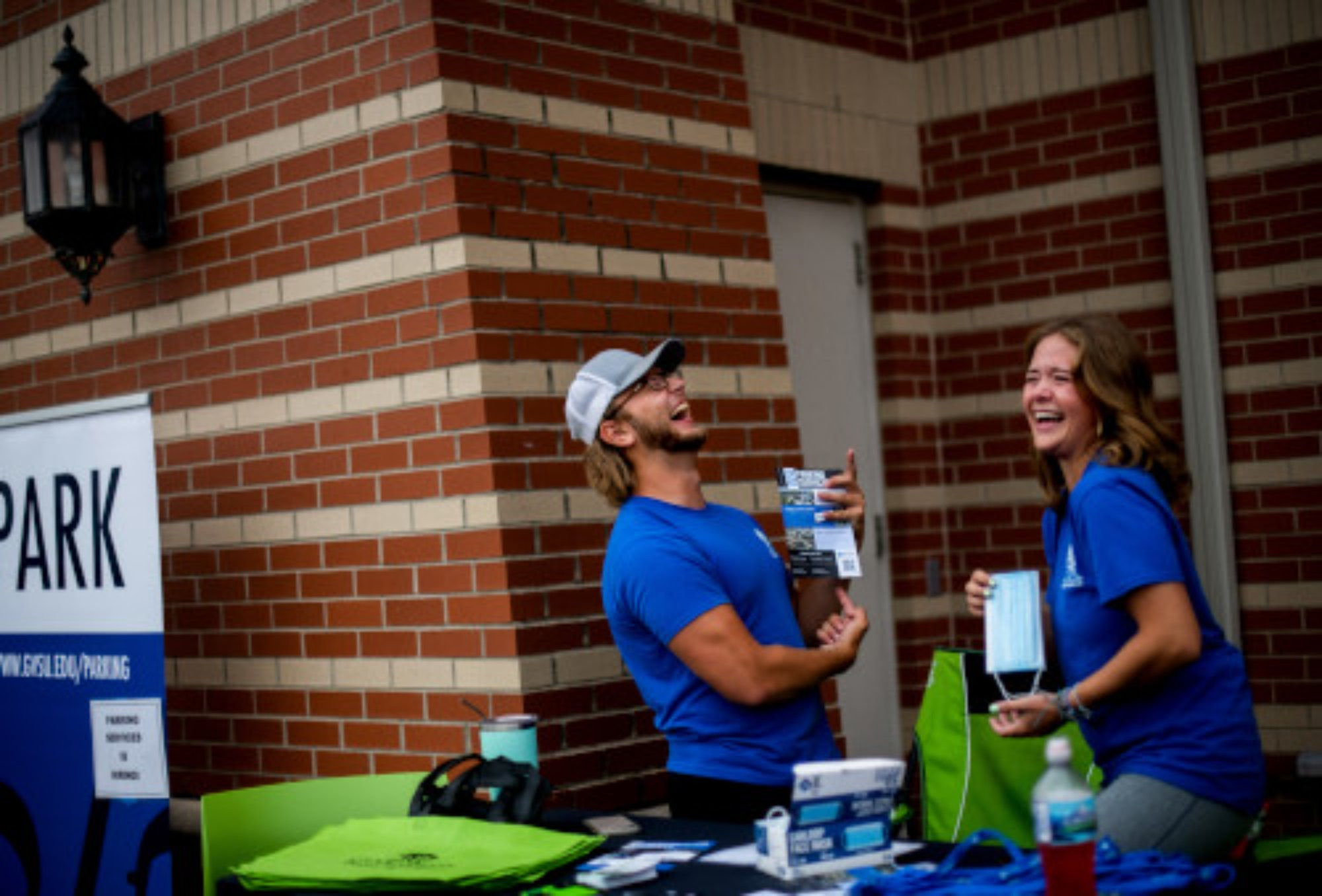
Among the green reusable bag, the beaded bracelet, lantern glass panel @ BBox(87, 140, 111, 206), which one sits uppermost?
lantern glass panel @ BBox(87, 140, 111, 206)

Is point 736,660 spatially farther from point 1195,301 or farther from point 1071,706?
point 1195,301

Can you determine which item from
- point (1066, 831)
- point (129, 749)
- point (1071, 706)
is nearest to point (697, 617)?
point (1071, 706)

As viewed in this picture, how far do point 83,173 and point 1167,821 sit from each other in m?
4.09

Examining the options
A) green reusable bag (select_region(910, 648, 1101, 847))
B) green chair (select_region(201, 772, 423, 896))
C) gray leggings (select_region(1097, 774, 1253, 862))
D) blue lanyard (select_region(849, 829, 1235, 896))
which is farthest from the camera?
green reusable bag (select_region(910, 648, 1101, 847))

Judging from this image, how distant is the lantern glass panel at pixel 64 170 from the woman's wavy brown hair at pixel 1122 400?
11.3ft

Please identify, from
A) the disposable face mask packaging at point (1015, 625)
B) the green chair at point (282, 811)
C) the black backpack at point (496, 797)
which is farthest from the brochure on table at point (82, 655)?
the disposable face mask packaging at point (1015, 625)

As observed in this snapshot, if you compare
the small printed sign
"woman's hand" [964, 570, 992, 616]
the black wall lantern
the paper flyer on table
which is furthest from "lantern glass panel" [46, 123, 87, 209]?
"woman's hand" [964, 570, 992, 616]

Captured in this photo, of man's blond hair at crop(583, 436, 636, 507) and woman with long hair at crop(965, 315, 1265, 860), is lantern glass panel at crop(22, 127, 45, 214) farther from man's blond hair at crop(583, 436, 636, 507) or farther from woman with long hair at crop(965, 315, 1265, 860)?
woman with long hair at crop(965, 315, 1265, 860)

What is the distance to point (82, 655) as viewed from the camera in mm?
5441

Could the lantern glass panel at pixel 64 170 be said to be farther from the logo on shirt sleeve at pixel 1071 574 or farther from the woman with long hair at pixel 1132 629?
the logo on shirt sleeve at pixel 1071 574

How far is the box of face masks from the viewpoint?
3.11 metres

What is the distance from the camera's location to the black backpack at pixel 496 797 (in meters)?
3.80

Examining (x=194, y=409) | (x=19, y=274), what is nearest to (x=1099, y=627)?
(x=194, y=409)

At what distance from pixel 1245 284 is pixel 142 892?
4629 mm
